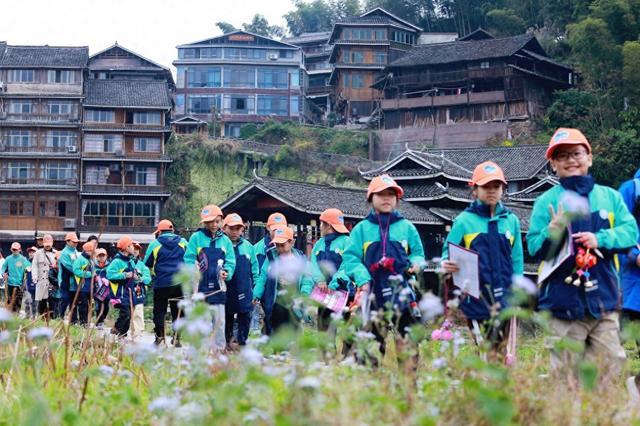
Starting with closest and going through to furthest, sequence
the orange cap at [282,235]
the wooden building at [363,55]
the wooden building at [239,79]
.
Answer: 1. the orange cap at [282,235]
2. the wooden building at [363,55]
3. the wooden building at [239,79]

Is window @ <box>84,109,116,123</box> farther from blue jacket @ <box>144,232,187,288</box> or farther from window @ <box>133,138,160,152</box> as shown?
blue jacket @ <box>144,232,187,288</box>

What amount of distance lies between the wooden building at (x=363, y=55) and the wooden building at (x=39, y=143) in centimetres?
1817

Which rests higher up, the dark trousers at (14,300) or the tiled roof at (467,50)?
the tiled roof at (467,50)

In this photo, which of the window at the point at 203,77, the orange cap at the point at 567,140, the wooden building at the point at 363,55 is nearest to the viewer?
the orange cap at the point at 567,140

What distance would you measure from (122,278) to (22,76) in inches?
1843

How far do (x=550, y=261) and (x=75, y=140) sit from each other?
5539cm

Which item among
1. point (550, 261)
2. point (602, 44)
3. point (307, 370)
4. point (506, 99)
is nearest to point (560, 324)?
point (550, 261)

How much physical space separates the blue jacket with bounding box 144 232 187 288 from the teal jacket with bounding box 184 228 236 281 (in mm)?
1070

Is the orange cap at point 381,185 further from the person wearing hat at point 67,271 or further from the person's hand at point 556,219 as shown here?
the person wearing hat at point 67,271

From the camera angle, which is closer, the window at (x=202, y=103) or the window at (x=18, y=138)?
the window at (x=18, y=138)

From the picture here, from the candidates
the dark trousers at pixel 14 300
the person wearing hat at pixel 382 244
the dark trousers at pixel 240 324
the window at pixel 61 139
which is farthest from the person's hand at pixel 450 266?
the window at pixel 61 139

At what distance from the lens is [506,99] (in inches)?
2308

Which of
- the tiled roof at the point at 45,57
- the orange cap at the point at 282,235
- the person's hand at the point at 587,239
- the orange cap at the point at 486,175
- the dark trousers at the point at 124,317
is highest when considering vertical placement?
the tiled roof at the point at 45,57

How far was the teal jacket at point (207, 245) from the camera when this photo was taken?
40.9 ft
